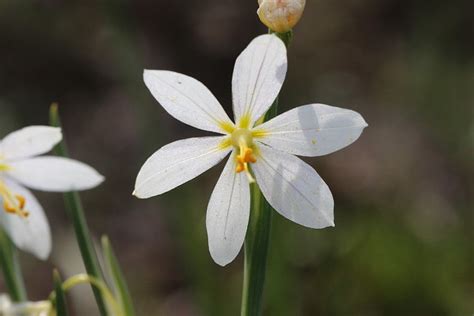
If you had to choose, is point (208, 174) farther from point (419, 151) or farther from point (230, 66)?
point (419, 151)

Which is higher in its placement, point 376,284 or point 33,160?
point 33,160

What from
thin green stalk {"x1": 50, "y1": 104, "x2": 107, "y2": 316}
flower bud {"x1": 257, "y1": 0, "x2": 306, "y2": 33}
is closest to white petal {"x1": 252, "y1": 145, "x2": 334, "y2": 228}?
flower bud {"x1": 257, "y1": 0, "x2": 306, "y2": 33}

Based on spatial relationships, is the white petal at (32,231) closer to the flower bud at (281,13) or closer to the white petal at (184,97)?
the white petal at (184,97)

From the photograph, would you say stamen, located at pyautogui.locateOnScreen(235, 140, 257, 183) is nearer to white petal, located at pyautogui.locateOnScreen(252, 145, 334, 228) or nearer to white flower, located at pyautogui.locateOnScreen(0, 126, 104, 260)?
white petal, located at pyautogui.locateOnScreen(252, 145, 334, 228)

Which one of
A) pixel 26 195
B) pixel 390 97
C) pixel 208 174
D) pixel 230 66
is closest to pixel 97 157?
pixel 208 174

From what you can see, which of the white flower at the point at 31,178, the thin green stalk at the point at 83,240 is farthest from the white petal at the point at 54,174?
the thin green stalk at the point at 83,240
